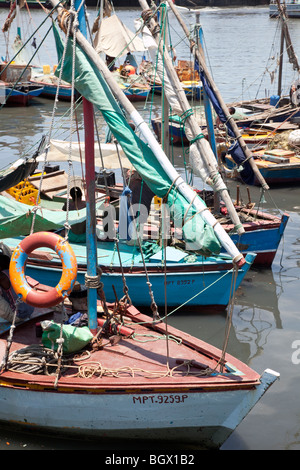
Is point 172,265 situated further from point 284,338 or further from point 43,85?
point 43,85

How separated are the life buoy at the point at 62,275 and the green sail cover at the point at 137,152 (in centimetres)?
144

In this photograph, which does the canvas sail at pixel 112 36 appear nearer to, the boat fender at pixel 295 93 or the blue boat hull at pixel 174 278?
the boat fender at pixel 295 93

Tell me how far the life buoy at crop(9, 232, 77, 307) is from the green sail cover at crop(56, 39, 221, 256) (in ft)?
4.71

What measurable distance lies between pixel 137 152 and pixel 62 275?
1868 mm

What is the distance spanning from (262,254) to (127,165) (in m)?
4.08

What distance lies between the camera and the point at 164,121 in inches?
479

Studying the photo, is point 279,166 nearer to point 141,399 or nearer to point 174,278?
point 174,278

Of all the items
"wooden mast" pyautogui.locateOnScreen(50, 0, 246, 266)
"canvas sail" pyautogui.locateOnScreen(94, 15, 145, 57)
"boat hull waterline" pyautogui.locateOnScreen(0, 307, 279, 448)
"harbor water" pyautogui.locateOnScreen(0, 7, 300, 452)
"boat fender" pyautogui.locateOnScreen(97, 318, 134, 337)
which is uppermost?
"canvas sail" pyautogui.locateOnScreen(94, 15, 145, 57)

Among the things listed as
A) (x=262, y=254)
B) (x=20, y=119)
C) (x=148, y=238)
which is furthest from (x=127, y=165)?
(x=20, y=119)

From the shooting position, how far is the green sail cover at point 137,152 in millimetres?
7539

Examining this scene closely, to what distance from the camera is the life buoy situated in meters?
7.80

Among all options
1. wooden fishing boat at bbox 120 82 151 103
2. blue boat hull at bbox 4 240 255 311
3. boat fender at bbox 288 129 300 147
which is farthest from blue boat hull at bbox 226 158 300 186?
wooden fishing boat at bbox 120 82 151 103

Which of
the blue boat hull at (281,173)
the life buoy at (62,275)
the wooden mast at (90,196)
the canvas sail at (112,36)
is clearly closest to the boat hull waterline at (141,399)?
the wooden mast at (90,196)

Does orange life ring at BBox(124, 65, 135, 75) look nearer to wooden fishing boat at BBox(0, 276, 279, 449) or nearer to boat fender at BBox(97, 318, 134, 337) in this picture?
boat fender at BBox(97, 318, 134, 337)
